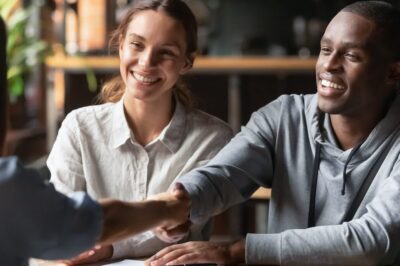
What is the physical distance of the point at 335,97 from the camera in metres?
1.44

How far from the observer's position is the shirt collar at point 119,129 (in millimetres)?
1587

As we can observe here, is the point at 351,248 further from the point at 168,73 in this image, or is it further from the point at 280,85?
the point at 280,85

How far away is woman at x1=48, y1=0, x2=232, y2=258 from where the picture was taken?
1.55 m

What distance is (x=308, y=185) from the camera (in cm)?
150

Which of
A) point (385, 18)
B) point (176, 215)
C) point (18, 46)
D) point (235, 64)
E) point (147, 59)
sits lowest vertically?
point (235, 64)

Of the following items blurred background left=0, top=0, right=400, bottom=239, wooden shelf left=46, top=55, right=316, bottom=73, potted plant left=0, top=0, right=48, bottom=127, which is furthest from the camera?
wooden shelf left=46, top=55, right=316, bottom=73

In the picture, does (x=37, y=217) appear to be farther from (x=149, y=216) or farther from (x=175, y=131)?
(x=175, y=131)

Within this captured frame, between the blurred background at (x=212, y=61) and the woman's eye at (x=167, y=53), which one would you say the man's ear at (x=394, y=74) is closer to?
the woman's eye at (x=167, y=53)

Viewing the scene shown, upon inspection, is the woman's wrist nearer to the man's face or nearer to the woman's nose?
the man's face

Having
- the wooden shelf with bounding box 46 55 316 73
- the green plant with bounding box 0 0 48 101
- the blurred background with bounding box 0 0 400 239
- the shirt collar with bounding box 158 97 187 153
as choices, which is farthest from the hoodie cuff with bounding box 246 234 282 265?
the wooden shelf with bounding box 46 55 316 73

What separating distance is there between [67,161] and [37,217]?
27.6 inches

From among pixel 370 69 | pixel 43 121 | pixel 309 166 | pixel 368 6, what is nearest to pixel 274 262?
pixel 309 166

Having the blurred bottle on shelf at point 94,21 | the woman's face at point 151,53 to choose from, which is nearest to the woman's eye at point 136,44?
the woman's face at point 151,53

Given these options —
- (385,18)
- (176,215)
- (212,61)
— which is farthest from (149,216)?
(212,61)
